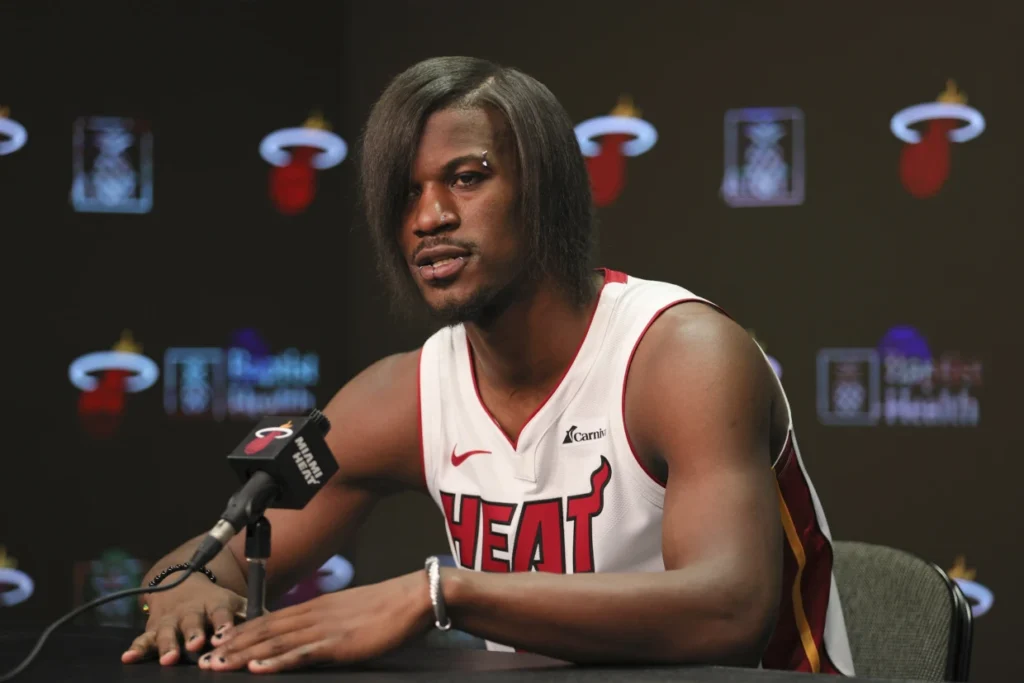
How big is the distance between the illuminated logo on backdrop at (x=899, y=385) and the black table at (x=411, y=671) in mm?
2023

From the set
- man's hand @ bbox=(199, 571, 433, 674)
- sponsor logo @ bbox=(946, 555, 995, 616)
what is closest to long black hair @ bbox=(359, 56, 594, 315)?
man's hand @ bbox=(199, 571, 433, 674)

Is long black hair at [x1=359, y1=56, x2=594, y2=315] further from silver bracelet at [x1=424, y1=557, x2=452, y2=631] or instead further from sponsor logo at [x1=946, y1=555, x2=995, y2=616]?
sponsor logo at [x1=946, y1=555, x2=995, y2=616]

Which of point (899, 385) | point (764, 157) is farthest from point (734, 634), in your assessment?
point (764, 157)

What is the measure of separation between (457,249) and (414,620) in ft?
1.80

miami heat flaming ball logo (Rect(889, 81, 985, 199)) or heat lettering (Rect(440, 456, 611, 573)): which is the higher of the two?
miami heat flaming ball logo (Rect(889, 81, 985, 199))

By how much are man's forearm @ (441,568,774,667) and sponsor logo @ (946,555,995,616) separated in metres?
2.00

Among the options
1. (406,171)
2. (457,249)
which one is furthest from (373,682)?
(406,171)

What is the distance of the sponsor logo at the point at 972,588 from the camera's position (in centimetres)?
290

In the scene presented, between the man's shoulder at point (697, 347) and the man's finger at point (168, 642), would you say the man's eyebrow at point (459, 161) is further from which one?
the man's finger at point (168, 642)

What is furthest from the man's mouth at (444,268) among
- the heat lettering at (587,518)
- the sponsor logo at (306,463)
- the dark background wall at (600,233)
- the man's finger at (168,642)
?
the dark background wall at (600,233)

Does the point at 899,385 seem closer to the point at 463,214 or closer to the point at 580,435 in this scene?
the point at 580,435

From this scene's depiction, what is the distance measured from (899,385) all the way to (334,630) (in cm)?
224

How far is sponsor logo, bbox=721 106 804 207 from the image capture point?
10.1 ft

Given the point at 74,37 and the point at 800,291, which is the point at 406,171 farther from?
the point at 74,37
